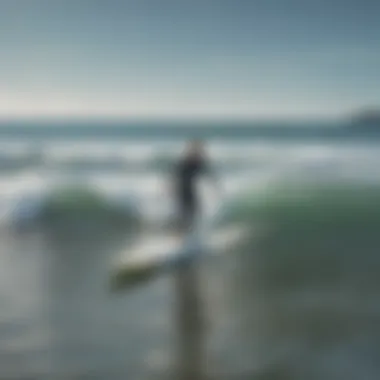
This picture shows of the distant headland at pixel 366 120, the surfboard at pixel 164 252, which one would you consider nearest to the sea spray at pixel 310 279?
the surfboard at pixel 164 252

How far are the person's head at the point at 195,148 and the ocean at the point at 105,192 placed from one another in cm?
2

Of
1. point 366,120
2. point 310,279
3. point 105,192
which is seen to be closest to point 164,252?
point 105,192

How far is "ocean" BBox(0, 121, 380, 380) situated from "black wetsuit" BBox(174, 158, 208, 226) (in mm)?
28

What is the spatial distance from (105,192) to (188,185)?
0.20 metres

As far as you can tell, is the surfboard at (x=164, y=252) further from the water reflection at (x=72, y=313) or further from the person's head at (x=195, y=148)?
the person's head at (x=195, y=148)

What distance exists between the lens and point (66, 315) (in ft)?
5.37

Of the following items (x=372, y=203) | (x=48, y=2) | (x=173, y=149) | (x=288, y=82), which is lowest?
(x=372, y=203)

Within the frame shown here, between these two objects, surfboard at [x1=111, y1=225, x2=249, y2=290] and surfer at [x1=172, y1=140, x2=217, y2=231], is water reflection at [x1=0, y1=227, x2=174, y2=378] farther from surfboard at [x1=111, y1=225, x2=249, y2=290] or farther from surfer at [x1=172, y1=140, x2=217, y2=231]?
surfer at [x1=172, y1=140, x2=217, y2=231]

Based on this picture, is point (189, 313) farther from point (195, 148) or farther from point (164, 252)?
point (195, 148)

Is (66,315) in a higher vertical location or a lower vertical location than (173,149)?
lower

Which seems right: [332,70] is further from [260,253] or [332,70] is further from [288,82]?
[260,253]

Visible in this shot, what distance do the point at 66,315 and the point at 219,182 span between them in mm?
469

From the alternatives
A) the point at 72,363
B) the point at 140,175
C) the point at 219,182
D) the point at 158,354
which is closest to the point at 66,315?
the point at 72,363

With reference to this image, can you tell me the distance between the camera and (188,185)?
1.65m
